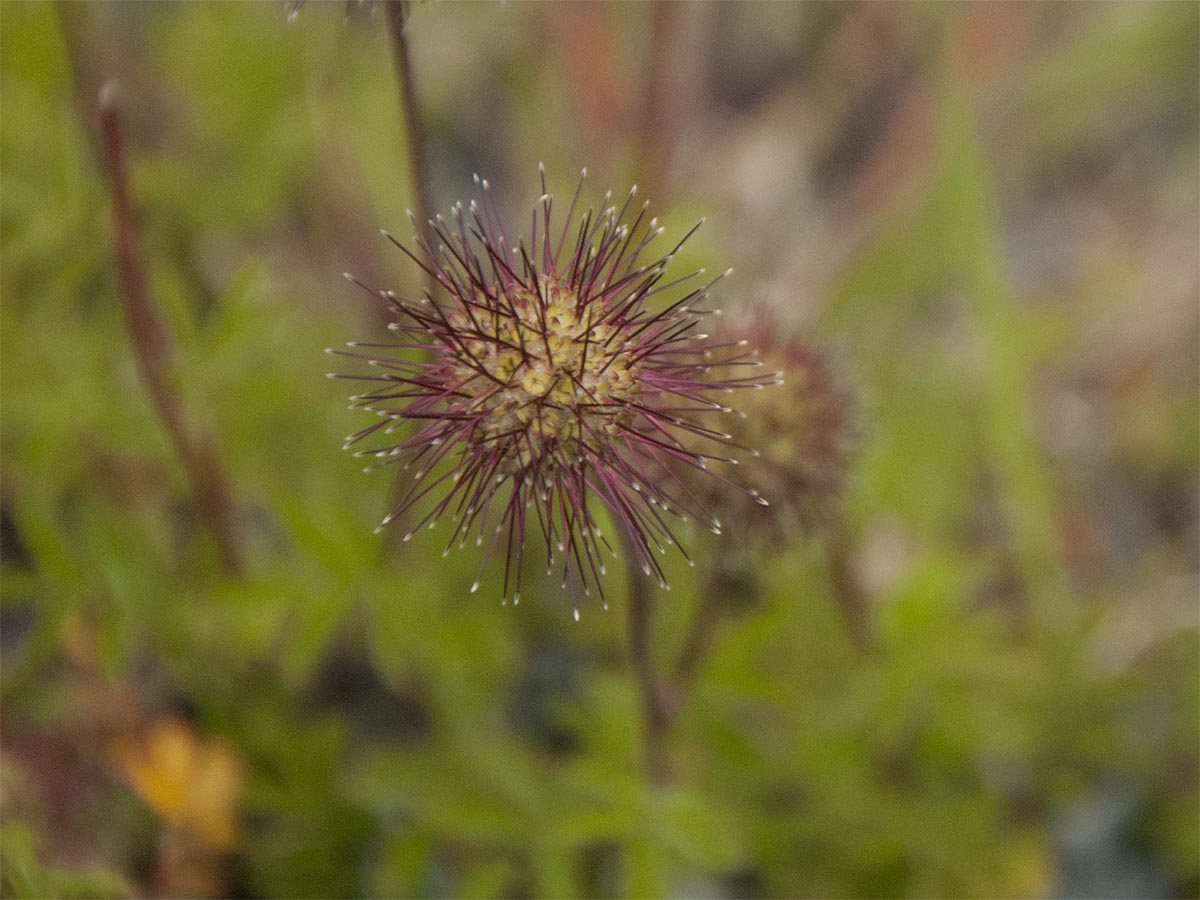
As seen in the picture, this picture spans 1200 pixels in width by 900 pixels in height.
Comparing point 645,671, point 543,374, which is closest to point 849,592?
point 645,671

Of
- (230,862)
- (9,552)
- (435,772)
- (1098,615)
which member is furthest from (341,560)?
(1098,615)

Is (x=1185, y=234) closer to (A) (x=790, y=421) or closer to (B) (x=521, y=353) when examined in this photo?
(A) (x=790, y=421)

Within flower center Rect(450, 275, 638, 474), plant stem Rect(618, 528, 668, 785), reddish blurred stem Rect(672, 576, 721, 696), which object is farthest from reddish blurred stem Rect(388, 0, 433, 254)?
reddish blurred stem Rect(672, 576, 721, 696)

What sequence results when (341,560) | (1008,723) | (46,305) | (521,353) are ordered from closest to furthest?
(521,353) < (341,560) < (46,305) < (1008,723)

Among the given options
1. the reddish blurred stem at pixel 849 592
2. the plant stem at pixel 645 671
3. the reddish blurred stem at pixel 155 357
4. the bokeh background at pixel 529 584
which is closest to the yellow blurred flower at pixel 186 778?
the bokeh background at pixel 529 584

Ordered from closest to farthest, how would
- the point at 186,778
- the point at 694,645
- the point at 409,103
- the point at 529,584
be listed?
the point at 409,103, the point at 694,645, the point at 186,778, the point at 529,584

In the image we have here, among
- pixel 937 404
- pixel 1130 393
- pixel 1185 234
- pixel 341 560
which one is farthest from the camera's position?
pixel 1185 234

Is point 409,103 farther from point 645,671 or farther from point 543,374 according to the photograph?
point 645,671
